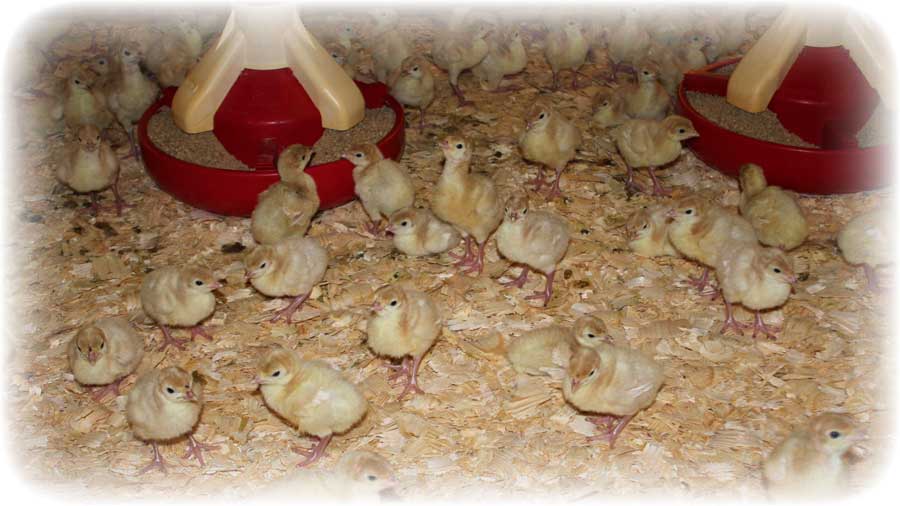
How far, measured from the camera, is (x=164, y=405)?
3.35 meters

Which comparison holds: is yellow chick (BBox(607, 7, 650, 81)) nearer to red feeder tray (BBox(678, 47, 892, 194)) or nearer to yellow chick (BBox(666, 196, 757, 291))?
red feeder tray (BBox(678, 47, 892, 194))

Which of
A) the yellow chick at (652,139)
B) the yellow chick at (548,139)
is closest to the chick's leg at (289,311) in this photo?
the yellow chick at (548,139)

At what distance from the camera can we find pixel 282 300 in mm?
4457

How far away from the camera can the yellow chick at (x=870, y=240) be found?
430 cm

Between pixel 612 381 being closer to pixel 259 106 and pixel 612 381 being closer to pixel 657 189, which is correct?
pixel 657 189

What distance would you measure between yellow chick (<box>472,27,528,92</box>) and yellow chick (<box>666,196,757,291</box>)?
2.65 m

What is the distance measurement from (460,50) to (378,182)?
2.07 metres

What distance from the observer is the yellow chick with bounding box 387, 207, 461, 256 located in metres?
4.42

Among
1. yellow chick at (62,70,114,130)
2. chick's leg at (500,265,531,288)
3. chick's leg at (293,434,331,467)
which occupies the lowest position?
yellow chick at (62,70,114,130)

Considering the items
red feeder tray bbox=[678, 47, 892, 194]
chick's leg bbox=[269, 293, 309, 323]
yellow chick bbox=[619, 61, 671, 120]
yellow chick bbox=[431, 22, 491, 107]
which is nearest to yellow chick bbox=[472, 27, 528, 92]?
yellow chick bbox=[431, 22, 491, 107]

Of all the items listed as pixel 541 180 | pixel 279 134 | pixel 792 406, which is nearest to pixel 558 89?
pixel 541 180

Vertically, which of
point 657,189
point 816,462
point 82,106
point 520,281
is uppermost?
point 816,462

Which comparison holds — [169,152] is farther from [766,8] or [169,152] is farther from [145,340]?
[766,8]

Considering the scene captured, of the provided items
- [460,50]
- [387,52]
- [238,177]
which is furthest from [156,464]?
[460,50]
